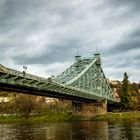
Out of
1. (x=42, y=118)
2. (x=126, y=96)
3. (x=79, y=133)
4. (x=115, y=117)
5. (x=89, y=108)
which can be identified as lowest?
(x=79, y=133)

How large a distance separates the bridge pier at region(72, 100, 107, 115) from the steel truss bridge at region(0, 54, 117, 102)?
2.52 m

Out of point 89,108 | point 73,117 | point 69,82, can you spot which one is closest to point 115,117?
point 73,117

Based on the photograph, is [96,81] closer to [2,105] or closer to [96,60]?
[96,60]

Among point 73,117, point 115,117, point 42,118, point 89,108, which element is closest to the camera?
point 115,117

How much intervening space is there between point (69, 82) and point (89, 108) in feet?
86.4

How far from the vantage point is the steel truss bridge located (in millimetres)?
62406

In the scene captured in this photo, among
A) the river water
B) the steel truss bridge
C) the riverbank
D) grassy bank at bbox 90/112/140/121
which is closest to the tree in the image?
the steel truss bridge

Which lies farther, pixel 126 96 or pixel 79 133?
pixel 126 96

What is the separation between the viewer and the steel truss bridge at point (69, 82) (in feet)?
205

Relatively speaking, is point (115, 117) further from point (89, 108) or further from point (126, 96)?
point (126, 96)

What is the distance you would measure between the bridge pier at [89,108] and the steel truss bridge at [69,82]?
2521mm

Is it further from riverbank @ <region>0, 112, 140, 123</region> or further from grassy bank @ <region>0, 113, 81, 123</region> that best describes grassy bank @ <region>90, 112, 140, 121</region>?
grassy bank @ <region>0, 113, 81, 123</region>

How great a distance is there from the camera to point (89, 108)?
439ft

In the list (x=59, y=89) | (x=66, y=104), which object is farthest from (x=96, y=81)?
(x=59, y=89)
